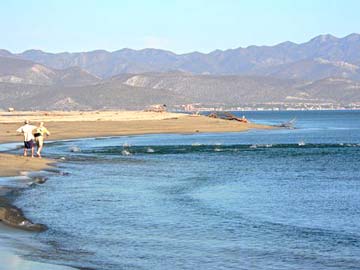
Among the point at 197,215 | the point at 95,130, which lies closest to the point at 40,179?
the point at 197,215

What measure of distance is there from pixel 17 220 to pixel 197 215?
198 inches

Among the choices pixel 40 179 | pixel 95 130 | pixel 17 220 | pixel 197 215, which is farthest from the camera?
pixel 95 130

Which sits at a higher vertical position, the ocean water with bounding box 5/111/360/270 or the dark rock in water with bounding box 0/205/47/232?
the dark rock in water with bounding box 0/205/47/232

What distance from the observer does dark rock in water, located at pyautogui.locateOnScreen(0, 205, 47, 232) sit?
20.1m

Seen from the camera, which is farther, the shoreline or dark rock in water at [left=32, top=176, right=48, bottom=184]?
the shoreline

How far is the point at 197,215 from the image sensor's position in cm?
2297

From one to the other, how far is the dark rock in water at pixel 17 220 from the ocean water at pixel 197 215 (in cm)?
38

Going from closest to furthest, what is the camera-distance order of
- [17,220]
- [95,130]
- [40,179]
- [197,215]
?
[17,220], [197,215], [40,179], [95,130]

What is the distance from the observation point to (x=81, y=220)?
21.8 m

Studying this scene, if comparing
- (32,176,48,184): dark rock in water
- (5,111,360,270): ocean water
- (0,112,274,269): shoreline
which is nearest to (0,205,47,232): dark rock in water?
(0,112,274,269): shoreline

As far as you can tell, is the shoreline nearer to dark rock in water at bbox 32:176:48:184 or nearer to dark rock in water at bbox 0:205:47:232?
dark rock in water at bbox 0:205:47:232

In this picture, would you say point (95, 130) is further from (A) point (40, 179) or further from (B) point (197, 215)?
(B) point (197, 215)

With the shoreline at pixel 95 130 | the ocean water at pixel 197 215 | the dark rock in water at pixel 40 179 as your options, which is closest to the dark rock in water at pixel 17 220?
the shoreline at pixel 95 130

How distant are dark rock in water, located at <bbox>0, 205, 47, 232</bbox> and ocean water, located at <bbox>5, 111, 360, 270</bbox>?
0.38 metres
